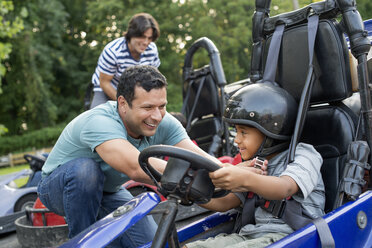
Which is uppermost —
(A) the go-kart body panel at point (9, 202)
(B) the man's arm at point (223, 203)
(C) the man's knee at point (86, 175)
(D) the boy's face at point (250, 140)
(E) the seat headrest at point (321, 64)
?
(E) the seat headrest at point (321, 64)

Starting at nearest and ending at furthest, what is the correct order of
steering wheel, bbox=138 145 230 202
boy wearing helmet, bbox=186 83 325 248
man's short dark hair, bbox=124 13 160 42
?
steering wheel, bbox=138 145 230 202 → boy wearing helmet, bbox=186 83 325 248 → man's short dark hair, bbox=124 13 160 42

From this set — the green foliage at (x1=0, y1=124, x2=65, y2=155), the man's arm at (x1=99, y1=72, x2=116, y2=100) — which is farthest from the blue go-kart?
the green foliage at (x1=0, y1=124, x2=65, y2=155)

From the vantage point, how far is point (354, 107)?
3258 mm

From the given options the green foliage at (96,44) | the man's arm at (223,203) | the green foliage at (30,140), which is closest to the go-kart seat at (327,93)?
the man's arm at (223,203)

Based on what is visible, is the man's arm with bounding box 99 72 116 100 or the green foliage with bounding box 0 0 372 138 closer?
the man's arm with bounding box 99 72 116 100

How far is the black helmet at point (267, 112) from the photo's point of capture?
6.61 feet

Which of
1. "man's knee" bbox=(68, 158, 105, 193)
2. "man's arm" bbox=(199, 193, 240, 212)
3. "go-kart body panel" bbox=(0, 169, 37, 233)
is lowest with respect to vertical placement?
"go-kart body panel" bbox=(0, 169, 37, 233)

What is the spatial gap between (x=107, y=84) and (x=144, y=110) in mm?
1870

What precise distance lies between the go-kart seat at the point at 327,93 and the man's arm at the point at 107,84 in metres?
2.06

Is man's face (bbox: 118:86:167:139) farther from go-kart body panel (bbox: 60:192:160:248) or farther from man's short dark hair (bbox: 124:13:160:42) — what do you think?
man's short dark hair (bbox: 124:13:160:42)

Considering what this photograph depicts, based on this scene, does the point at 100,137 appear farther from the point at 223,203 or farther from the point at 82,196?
the point at 223,203

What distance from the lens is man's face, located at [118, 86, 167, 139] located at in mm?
2189

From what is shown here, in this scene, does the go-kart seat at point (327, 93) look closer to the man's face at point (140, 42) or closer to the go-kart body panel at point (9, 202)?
the man's face at point (140, 42)

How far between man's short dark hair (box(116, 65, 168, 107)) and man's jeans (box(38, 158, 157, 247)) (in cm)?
45
